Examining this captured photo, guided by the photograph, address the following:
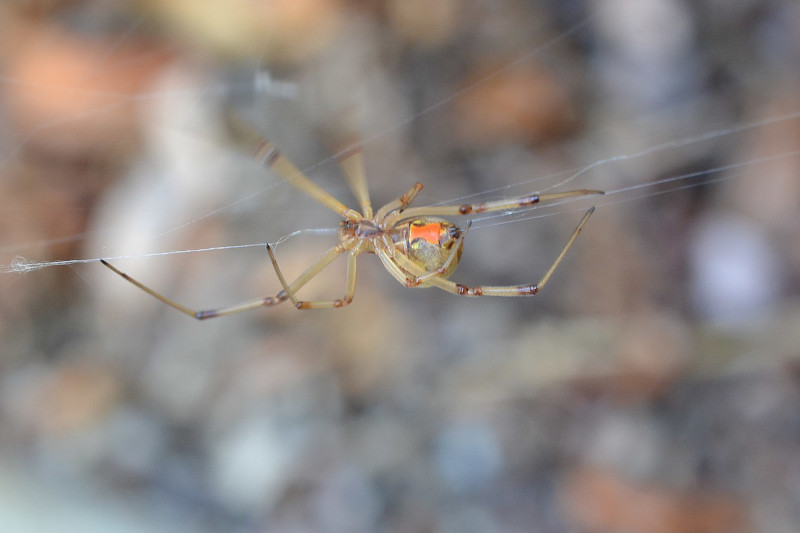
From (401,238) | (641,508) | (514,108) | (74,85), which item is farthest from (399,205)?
(74,85)

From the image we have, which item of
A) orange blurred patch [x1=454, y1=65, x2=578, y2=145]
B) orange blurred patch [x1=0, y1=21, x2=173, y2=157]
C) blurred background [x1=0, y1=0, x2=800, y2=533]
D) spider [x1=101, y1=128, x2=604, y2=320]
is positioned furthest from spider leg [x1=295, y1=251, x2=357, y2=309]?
orange blurred patch [x1=0, y1=21, x2=173, y2=157]

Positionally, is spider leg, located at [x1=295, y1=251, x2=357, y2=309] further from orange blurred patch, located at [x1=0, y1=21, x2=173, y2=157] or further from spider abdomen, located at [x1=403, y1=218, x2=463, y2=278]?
orange blurred patch, located at [x1=0, y1=21, x2=173, y2=157]

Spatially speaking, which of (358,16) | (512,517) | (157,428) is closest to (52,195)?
(157,428)

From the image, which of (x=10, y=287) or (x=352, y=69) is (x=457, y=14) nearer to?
(x=352, y=69)

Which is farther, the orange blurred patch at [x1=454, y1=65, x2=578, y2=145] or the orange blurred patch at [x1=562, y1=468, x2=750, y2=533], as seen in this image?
the orange blurred patch at [x1=454, y1=65, x2=578, y2=145]

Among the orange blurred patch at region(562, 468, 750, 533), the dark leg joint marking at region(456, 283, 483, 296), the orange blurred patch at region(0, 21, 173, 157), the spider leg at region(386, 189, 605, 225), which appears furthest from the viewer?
the orange blurred patch at region(0, 21, 173, 157)

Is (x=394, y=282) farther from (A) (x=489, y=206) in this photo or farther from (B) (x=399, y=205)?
(A) (x=489, y=206)

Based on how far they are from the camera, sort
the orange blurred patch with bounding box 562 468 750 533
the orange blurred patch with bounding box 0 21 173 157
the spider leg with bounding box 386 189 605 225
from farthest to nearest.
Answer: the orange blurred patch with bounding box 0 21 173 157 → the orange blurred patch with bounding box 562 468 750 533 → the spider leg with bounding box 386 189 605 225
